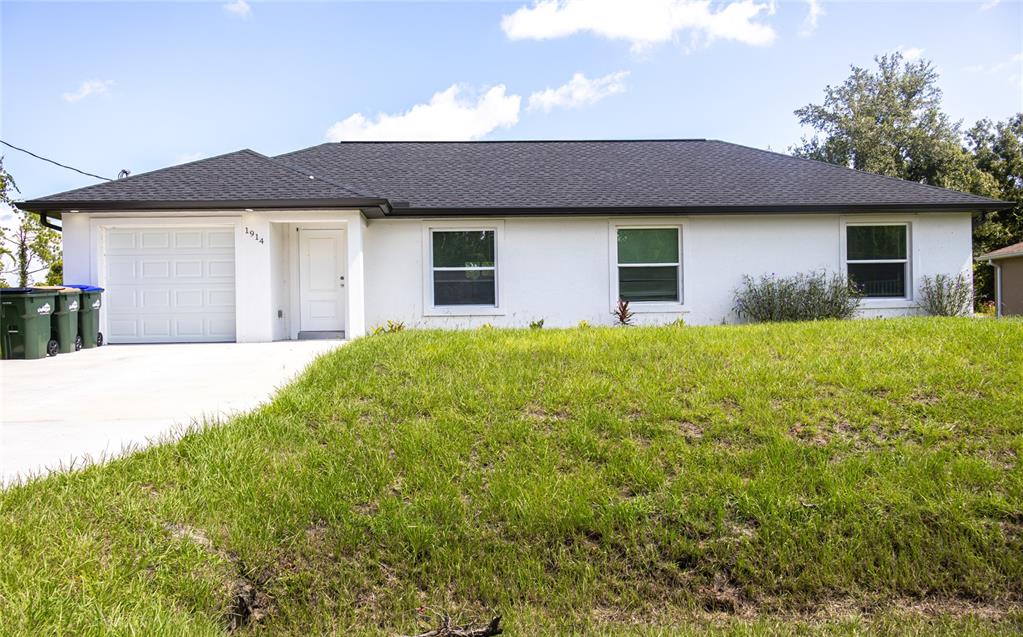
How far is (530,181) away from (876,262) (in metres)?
8.09

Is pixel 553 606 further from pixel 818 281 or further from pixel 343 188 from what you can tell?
pixel 818 281

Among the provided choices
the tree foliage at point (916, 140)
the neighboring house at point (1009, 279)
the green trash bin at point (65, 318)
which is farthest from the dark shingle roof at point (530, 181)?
the tree foliage at point (916, 140)

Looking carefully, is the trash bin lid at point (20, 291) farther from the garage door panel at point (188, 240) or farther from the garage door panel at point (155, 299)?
the garage door panel at point (188, 240)

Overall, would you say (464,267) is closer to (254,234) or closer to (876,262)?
(254,234)

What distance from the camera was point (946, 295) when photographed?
13.2 m

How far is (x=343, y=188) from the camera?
469 inches

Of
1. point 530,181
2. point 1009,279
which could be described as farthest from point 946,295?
point 1009,279

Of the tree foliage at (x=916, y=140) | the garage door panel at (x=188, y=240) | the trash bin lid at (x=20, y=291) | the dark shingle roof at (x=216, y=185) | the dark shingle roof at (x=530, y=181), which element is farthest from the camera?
the tree foliage at (x=916, y=140)

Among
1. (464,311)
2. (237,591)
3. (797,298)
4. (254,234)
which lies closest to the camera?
(237,591)

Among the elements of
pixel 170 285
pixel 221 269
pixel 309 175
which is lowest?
pixel 170 285

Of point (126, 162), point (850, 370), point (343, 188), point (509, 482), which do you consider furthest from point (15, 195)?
point (850, 370)

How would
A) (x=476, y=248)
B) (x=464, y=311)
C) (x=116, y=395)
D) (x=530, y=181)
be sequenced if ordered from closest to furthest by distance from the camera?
1. (x=116, y=395)
2. (x=464, y=311)
3. (x=476, y=248)
4. (x=530, y=181)

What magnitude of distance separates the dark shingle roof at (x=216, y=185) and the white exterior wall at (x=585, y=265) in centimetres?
161

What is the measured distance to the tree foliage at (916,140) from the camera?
2867cm
